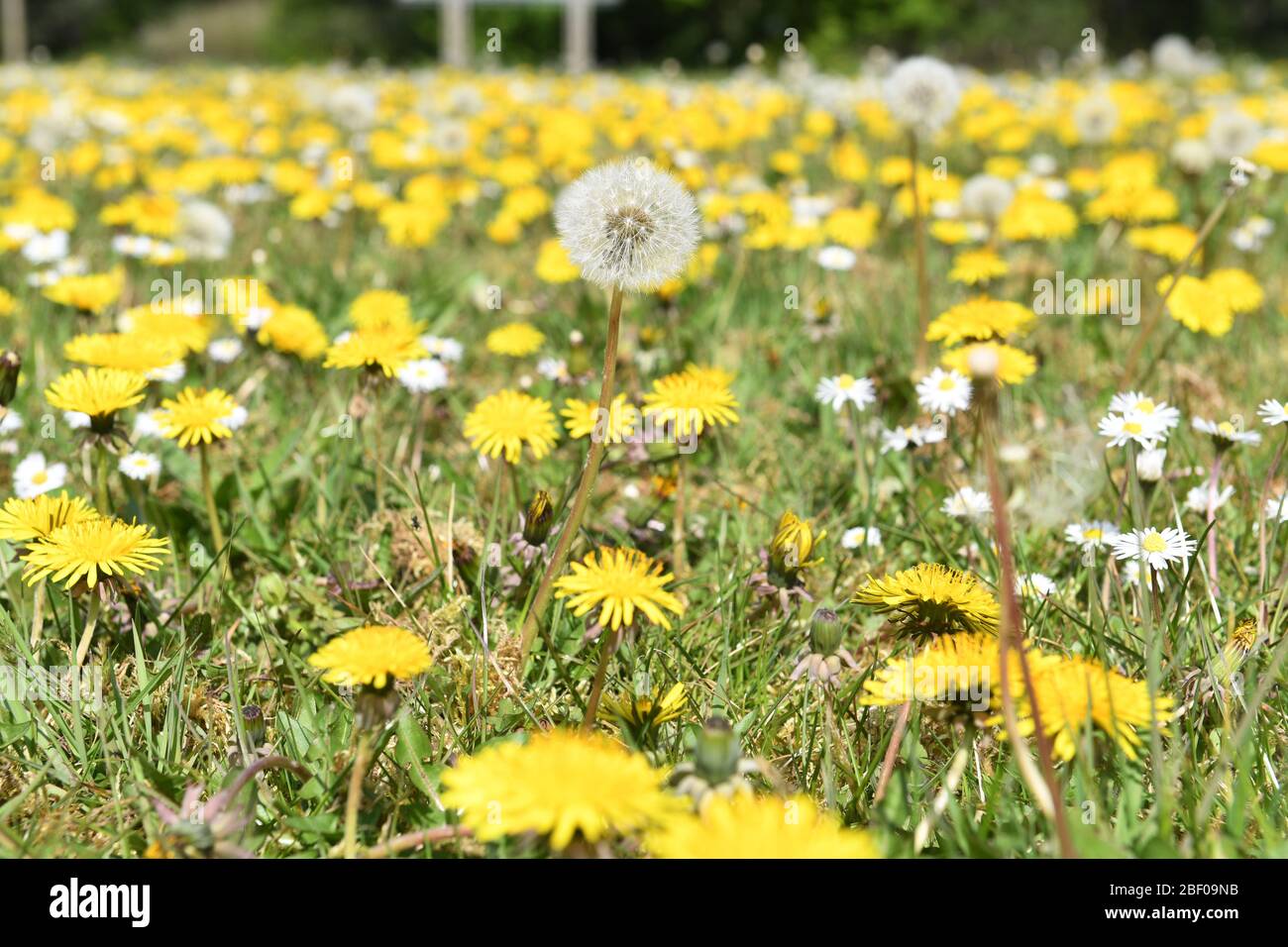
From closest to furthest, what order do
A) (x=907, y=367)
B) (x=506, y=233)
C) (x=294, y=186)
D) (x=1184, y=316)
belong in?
(x=1184, y=316), (x=907, y=367), (x=506, y=233), (x=294, y=186)

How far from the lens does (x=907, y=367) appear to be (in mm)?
2617

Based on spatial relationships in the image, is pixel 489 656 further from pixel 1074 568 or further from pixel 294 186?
pixel 294 186

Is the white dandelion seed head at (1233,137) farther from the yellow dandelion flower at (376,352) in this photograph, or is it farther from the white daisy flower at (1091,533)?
the yellow dandelion flower at (376,352)

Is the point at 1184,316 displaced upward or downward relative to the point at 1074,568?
upward

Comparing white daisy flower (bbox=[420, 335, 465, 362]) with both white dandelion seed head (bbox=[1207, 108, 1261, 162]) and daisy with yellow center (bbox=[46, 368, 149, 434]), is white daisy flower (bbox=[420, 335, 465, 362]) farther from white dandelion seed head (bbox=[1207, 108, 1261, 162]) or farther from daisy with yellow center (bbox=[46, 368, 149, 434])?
white dandelion seed head (bbox=[1207, 108, 1261, 162])

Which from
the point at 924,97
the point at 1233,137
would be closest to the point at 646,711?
the point at 924,97

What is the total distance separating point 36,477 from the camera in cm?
181

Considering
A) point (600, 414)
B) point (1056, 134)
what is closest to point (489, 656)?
point (600, 414)

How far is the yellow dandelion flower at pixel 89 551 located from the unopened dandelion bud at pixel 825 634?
0.79 metres

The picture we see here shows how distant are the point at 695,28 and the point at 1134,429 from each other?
1904cm

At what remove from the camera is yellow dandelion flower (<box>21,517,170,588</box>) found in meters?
1.28

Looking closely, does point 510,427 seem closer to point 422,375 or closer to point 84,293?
point 422,375

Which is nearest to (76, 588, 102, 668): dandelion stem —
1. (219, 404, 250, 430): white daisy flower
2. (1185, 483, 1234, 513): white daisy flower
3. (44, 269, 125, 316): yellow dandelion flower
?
(219, 404, 250, 430): white daisy flower
